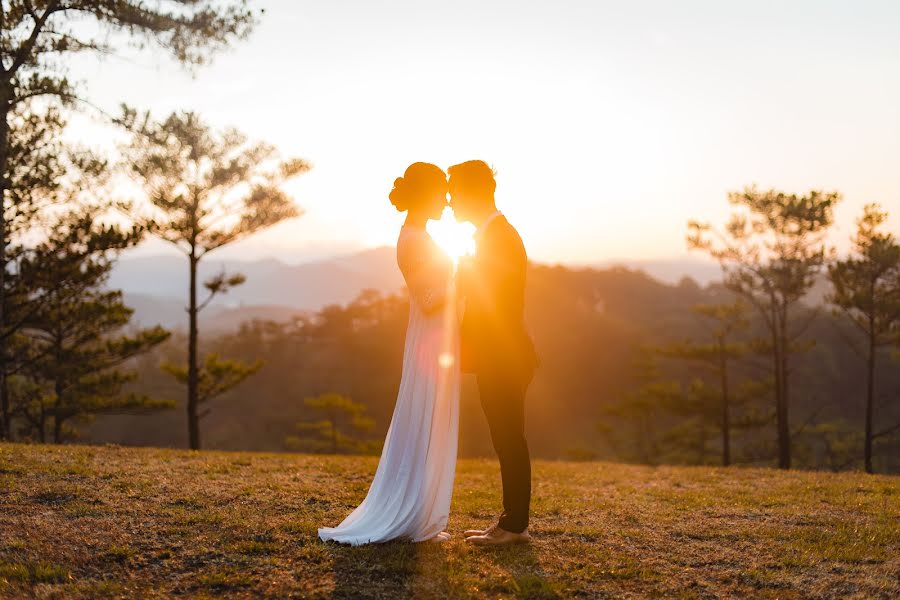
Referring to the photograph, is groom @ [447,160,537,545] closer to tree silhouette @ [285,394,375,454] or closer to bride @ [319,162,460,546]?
bride @ [319,162,460,546]

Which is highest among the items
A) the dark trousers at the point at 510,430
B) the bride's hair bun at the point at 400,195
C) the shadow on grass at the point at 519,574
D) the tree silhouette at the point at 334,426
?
the bride's hair bun at the point at 400,195

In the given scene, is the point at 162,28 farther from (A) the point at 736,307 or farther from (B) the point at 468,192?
(A) the point at 736,307

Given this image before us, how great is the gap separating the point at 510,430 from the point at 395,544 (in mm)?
950

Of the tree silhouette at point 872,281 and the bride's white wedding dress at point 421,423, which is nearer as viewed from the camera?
the bride's white wedding dress at point 421,423

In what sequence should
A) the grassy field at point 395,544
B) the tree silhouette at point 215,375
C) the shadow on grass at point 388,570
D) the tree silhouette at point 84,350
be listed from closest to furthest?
the shadow on grass at point 388,570
the grassy field at point 395,544
the tree silhouette at point 84,350
the tree silhouette at point 215,375

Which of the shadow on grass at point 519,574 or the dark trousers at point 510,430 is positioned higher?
the dark trousers at point 510,430

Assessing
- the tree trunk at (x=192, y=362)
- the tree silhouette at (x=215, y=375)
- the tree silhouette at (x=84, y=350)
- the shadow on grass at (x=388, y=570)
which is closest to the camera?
the shadow on grass at (x=388, y=570)

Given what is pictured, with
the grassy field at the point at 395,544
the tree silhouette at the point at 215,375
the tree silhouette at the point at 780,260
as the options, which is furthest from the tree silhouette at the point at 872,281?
the tree silhouette at the point at 215,375

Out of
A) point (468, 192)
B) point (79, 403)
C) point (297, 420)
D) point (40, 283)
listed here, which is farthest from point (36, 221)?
point (297, 420)

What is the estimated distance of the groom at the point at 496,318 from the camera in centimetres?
429

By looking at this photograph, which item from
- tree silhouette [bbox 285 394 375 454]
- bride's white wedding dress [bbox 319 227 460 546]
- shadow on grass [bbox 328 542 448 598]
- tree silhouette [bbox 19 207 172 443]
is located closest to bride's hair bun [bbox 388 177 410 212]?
bride's white wedding dress [bbox 319 227 460 546]

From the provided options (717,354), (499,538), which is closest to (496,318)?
(499,538)

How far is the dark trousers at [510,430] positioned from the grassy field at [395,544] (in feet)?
1.09

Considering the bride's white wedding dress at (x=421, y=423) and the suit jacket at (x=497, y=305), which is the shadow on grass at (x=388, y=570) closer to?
the bride's white wedding dress at (x=421, y=423)
